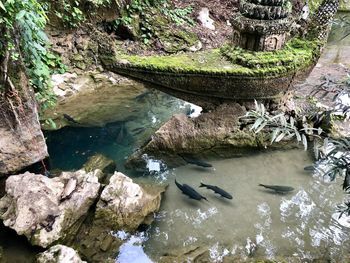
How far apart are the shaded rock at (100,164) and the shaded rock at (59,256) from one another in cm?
183

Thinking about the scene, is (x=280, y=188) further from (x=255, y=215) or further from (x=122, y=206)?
(x=122, y=206)

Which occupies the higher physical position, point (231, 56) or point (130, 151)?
point (231, 56)

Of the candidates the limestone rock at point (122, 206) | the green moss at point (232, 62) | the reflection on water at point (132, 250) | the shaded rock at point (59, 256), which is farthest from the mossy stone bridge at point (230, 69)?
the shaded rock at point (59, 256)

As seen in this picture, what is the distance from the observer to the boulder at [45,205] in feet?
14.5

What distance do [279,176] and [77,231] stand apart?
3344mm

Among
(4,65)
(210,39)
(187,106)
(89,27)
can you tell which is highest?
(4,65)

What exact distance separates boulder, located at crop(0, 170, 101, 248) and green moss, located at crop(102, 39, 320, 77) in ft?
6.72

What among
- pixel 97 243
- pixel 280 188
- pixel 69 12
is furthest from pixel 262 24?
pixel 69 12

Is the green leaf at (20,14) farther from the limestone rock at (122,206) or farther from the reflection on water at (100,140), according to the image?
the reflection on water at (100,140)

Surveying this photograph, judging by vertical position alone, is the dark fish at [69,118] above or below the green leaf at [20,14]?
below

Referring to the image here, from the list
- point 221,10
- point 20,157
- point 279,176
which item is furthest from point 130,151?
point 221,10

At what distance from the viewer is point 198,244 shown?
15.9 ft

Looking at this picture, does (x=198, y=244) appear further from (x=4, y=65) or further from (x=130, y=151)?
(x=4, y=65)

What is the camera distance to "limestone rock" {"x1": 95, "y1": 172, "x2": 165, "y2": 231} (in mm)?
4793
